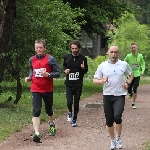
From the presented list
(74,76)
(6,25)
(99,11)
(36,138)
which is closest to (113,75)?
(36,138)

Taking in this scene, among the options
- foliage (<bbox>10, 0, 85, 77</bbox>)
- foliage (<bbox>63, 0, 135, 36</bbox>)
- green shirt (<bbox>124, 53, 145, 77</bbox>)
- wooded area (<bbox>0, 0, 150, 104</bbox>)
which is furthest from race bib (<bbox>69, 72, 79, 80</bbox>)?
foliage (<bbox>63, 0, 135, 36</bbox>)

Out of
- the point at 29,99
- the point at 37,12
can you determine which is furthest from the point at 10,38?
the point at 29,99

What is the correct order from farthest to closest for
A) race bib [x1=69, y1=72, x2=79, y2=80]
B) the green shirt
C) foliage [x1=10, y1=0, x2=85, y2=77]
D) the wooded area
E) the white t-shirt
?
the green shirt < foliage [x1=10, y1=0, x2=85, y2=77] < the wooded area < race bib [x1=69, y1=72, x2=79, y2=80] < the white t-shirt

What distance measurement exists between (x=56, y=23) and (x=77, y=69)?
4.37 m

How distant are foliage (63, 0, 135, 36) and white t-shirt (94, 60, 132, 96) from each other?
18.9 m

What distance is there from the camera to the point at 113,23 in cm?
3200

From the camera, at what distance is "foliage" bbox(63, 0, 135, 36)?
1135 inches

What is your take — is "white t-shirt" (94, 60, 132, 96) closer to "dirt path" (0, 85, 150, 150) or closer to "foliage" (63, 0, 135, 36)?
"dirt path" (0, 85, 150, 150)

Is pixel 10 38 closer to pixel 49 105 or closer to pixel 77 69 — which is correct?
pixel 77 69

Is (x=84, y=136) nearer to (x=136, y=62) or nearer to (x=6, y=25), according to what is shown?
(x=6, y=25)

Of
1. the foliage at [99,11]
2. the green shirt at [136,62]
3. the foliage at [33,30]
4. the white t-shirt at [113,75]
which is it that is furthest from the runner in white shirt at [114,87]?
the foliage at [99,11]

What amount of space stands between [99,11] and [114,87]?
1988 centimetres

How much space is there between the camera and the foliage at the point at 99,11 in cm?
2883

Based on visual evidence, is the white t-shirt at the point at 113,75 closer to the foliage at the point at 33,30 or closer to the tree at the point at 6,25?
the tree at the point at 6,25
